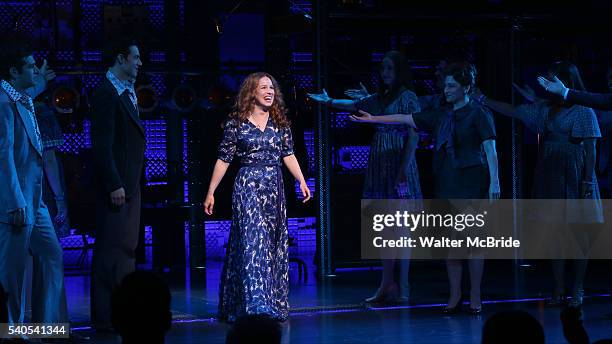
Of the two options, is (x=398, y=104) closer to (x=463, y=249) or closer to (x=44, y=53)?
(x=463, y=249)

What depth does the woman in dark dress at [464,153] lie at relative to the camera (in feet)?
26.3

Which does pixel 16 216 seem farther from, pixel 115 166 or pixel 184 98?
pixel 184 98

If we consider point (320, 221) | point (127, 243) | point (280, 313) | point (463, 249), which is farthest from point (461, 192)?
point (320, 221)

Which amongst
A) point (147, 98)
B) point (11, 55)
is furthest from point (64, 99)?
point (11, 55)

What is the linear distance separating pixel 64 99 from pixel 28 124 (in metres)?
4.36

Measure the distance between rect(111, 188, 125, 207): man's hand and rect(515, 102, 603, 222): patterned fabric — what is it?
3.39 meters

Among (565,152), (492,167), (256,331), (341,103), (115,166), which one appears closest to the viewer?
(256,331)

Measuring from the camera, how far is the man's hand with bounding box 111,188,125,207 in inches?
281

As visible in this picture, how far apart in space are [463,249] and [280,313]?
153 centimetres
